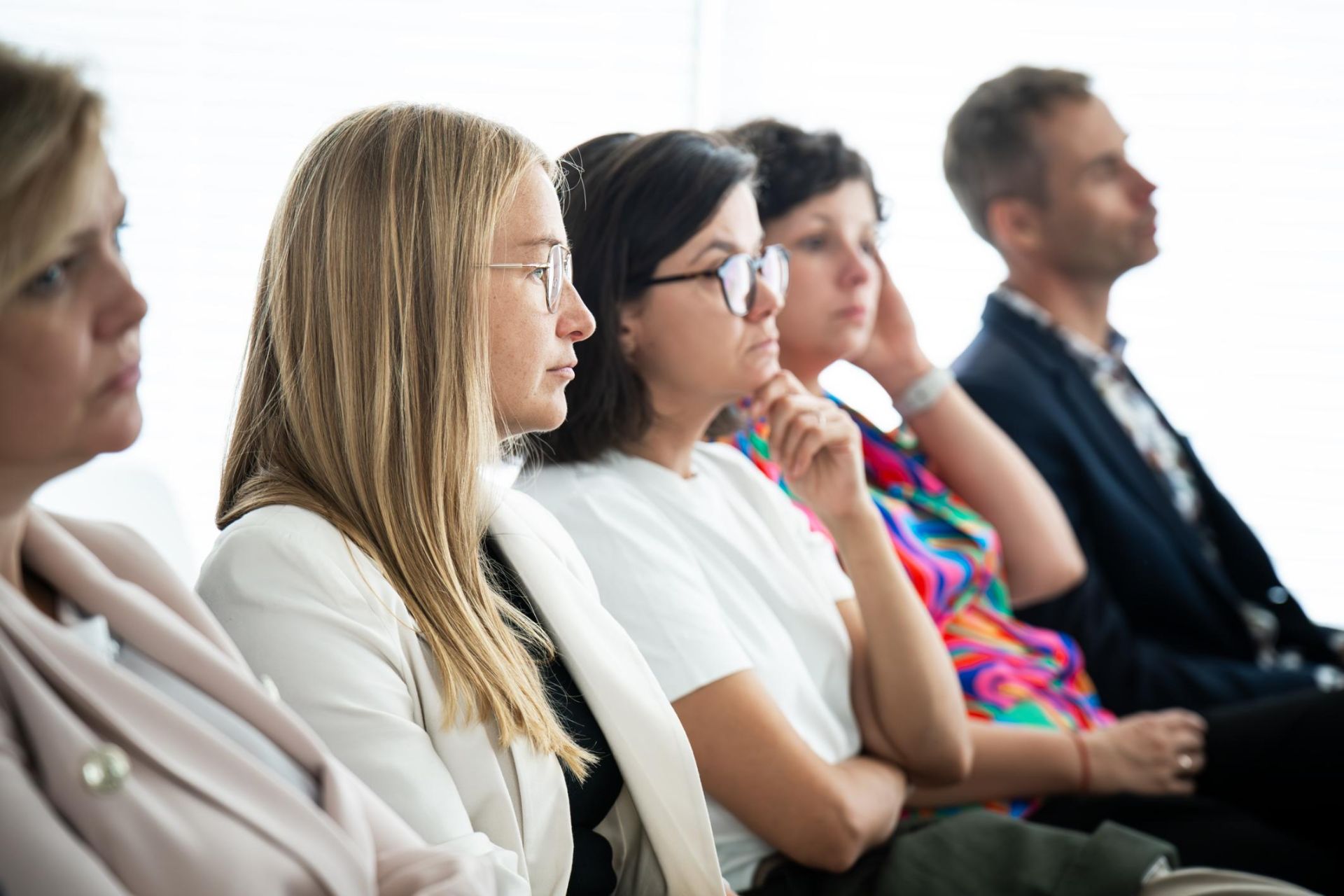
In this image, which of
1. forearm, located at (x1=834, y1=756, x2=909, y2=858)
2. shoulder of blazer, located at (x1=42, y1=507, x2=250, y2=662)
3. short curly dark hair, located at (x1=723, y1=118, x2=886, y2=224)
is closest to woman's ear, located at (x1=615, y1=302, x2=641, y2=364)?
short curly dark hair, located at (x1=723, y1=118, x2=886, y2=224)

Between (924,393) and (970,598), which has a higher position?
(924,393)

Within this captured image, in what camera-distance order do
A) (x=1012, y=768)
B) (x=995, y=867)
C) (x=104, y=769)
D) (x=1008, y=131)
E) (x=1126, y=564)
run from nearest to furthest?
(x=104, y=769) < (x=995, y=867) < (x=1012, y=768) < (x=1126, y=564) < (x=1008, y=131)

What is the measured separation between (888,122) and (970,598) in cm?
179

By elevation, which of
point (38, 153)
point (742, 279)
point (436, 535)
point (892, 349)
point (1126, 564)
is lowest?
point (1126, 564)

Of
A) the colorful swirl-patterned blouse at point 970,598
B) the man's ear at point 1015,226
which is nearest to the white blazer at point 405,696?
the colorful swirl-patterned blouse at point 970,598

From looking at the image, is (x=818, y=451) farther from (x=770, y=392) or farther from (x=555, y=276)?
(x=555, y=276)

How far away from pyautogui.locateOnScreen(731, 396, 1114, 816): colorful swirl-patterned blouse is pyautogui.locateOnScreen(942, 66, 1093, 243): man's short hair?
86 cm

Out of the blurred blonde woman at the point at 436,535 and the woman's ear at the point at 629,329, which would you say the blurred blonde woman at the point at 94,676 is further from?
the woman's ear at the point at 629,329

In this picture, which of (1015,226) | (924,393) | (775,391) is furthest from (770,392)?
(1015,226)

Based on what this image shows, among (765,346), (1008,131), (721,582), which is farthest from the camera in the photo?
(1008,131)

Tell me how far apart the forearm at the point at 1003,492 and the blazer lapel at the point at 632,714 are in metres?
Result: 1.26

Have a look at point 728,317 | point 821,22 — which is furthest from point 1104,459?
point 821,22

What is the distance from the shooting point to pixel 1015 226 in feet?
9.80

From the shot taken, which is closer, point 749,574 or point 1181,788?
point 749,574
